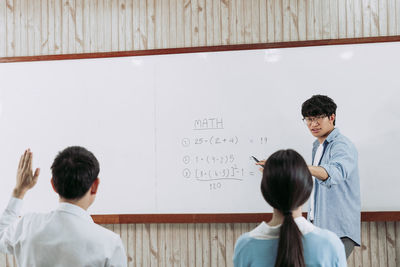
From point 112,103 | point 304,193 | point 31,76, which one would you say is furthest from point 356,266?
point 31,76

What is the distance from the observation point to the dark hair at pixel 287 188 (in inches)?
39.0

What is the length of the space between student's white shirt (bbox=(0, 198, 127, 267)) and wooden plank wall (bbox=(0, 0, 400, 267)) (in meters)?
1.31

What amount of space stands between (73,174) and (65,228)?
0.17m

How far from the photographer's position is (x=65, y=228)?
1.12m

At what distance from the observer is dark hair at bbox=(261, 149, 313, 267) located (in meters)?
0.99

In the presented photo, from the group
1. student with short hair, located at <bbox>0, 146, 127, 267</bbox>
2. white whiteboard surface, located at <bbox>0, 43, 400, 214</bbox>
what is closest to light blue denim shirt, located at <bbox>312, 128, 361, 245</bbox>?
white whiteboard surface, located at <bbox>0, 43, 400, 214</bbox>

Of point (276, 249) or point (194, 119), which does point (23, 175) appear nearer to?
point (276, 249)

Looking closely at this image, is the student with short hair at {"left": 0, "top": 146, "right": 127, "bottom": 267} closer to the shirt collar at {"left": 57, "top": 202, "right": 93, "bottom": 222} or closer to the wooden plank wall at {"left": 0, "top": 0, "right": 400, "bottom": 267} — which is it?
the shirt collar at {"left": 57, "top": 202, "right": 93, "bottom": 222}

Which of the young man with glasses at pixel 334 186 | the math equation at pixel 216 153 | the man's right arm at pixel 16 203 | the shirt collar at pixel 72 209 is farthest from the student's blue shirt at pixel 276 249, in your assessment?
the math equation at pixel 216 153

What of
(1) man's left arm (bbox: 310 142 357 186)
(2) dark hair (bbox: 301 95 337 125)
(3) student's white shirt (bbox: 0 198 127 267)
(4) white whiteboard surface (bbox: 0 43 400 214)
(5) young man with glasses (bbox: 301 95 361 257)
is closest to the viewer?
(3) student's white shirt (bbox: 0 198 127 267)

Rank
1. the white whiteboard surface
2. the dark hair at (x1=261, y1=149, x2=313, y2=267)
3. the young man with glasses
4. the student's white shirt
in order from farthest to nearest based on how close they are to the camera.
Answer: the white whiteboard surface
the young man with glasses
the student's white shirt
the dark hair at (x1=261, y1=149, x2=313, y2=267)

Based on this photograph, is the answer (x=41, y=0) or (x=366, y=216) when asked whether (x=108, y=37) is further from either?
(x=366, y=216)

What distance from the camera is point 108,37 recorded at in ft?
8.16

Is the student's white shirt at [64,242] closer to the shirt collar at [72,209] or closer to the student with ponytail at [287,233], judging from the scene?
the shirt collar at [72,209]
